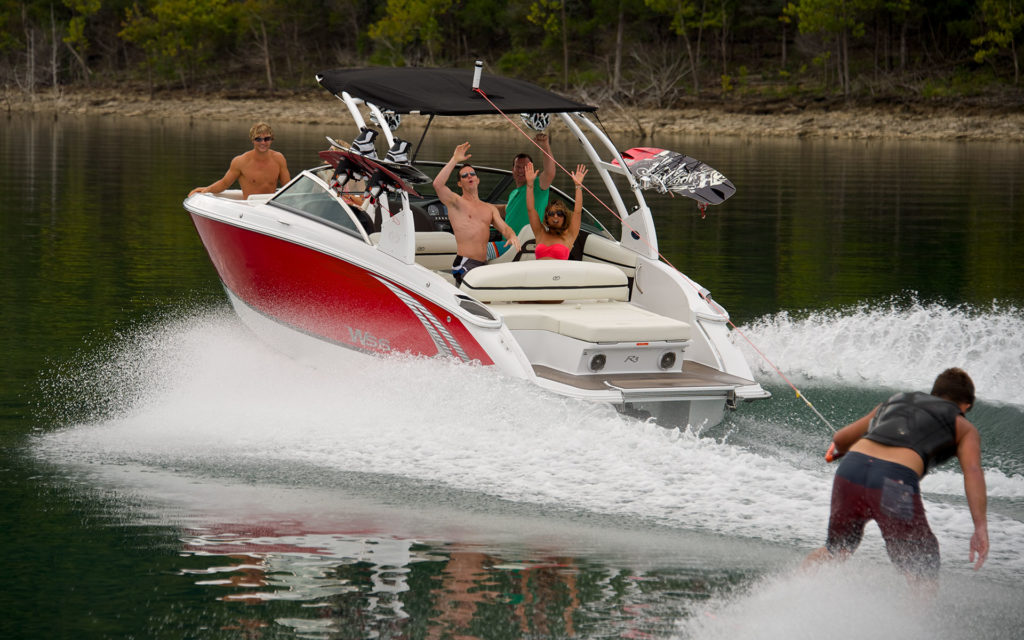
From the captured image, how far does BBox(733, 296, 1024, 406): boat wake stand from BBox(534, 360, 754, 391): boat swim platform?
1.35 meters

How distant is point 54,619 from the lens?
4.95 m

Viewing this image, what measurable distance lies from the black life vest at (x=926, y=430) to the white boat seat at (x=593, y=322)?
2.88m

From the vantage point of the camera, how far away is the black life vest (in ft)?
15.4

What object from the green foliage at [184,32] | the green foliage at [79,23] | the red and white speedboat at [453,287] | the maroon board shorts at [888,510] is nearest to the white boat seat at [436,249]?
the red and white speedboat at [453,287]

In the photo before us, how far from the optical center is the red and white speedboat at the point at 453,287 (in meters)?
7.55

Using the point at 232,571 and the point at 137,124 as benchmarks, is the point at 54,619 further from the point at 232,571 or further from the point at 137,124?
the point at 137,124

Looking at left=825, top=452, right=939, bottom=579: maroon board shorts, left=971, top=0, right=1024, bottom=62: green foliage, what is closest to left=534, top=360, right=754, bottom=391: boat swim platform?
left=825, top=452, right=939, bottom=579: maroon board shorts

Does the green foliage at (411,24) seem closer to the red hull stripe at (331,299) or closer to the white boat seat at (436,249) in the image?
the red hull stripe at (331,299)

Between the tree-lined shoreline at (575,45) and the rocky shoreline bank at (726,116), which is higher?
the tree-lined shoreline at (575,45)

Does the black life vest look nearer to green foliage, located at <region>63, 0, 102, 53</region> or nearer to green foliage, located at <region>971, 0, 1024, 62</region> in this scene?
green foliage, located at <region>971, 0, 1024, 62</region>

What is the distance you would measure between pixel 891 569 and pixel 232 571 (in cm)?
262

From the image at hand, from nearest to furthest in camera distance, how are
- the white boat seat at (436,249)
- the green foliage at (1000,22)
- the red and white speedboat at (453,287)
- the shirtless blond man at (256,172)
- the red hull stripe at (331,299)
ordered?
the red and white speedboat at (453,287), the red hull stripe at (331,299), the white boat seat at (436,249), the shirtless blond man at (256,172), the green foliage at (1000,22)

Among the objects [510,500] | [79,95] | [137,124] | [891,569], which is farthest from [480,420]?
[79,95]

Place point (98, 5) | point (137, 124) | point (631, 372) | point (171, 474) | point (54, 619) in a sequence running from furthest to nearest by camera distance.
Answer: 1. point (98, 5)
2. point (137, 124)
3. point (631, 372)
4. point (171, 474)
5. point (54, 619)
